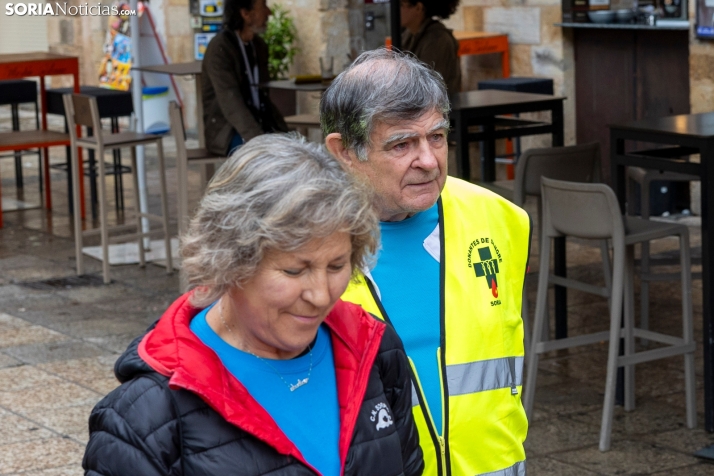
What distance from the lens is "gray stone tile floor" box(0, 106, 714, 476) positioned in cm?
494

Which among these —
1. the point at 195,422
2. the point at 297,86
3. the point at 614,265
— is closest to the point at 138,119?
the point at 297,86

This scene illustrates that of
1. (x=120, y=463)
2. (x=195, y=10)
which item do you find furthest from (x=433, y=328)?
(x=195, y=10)

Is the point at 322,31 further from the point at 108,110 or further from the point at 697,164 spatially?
the point at 697,164

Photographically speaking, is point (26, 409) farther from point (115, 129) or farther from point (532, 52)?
point (532, 52)

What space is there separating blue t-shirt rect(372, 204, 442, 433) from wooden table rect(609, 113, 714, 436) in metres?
2.75

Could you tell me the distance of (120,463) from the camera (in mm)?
1783

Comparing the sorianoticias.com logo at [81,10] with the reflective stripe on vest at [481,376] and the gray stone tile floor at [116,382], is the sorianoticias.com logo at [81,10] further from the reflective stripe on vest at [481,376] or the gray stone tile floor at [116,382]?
the reflective stripe on vest at [481,376]

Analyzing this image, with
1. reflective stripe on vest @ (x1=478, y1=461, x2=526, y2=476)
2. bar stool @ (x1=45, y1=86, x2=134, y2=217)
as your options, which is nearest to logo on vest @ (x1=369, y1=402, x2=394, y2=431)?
reflective stripe on vest @ (x1=478, y1=461, x2=526, y2=476)

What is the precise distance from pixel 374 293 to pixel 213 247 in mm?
666

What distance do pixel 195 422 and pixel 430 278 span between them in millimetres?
859

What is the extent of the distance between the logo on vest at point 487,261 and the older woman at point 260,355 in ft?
1.94

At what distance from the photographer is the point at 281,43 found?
13.6 m


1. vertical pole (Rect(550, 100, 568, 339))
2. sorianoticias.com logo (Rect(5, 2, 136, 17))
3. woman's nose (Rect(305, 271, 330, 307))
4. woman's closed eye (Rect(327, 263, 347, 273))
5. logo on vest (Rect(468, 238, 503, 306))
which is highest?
sorianoticias.com logo (Rect(5, 2, 136, 17))

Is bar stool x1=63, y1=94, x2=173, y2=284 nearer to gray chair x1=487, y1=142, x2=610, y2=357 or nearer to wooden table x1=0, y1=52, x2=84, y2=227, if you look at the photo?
wooden table x1=0, y1=52, x2=84, y2=227
